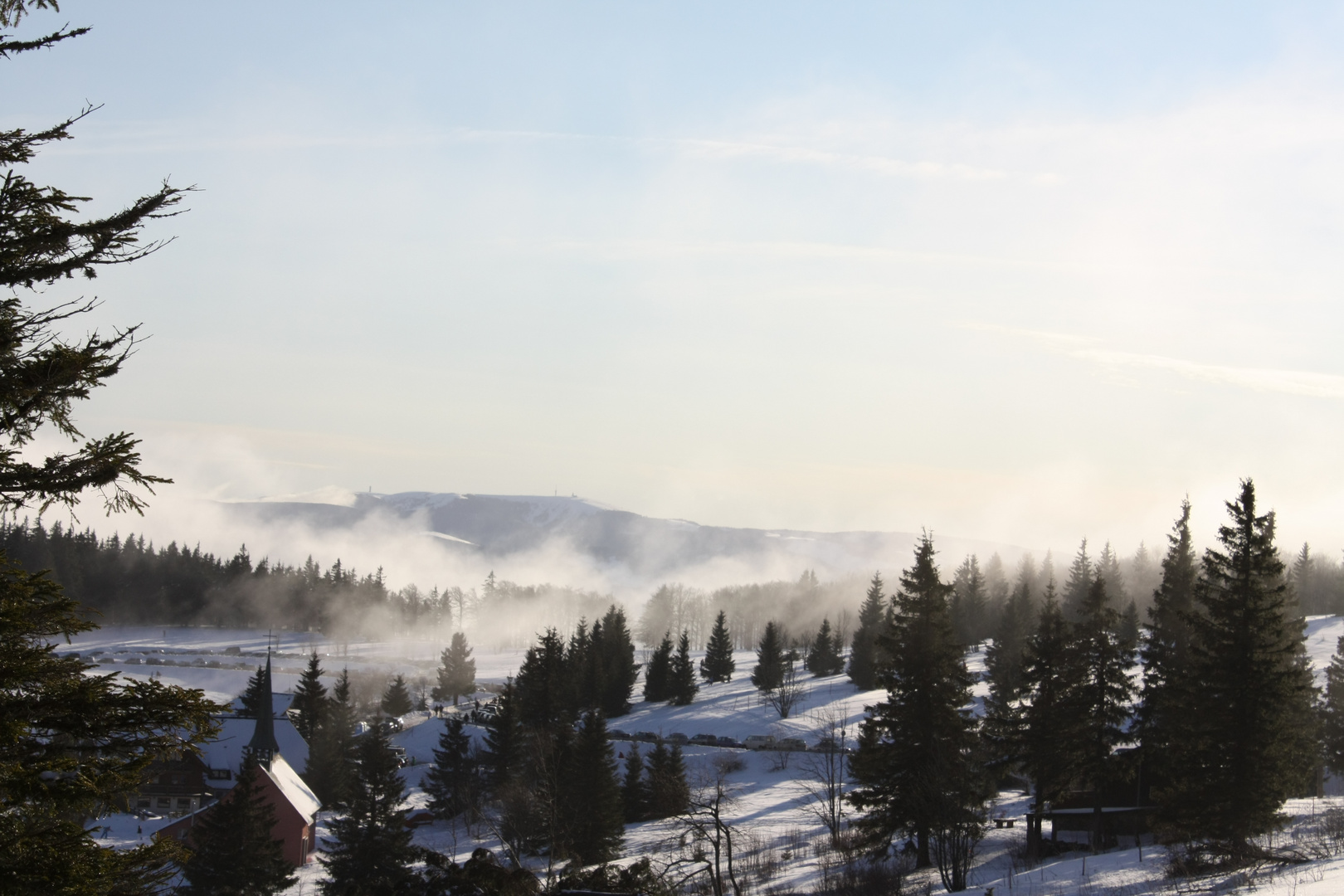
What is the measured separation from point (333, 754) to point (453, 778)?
1125 cm

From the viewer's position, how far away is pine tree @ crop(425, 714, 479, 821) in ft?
210

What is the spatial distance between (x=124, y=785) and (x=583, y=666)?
88.1 metres

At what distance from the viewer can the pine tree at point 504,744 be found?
6519 centimetres

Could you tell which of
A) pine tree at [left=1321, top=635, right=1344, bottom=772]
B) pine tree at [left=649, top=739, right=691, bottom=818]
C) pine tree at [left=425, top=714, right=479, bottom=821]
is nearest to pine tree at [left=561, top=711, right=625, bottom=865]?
pine tree at [left=649, top=739, right=691, bottom=818]

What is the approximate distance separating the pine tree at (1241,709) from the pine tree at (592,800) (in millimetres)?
23966

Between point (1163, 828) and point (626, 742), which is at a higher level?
point (1163, 828)

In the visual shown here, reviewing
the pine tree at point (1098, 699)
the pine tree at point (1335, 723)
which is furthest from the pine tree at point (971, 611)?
the pine tree at point (1098, 699)

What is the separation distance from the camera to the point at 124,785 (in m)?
8.82

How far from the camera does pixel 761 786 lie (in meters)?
65.8

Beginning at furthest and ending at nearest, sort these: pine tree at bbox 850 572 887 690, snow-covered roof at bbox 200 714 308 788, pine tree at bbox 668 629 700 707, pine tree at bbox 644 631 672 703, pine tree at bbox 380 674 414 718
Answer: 1. pine tree at bbox 644 631 672 703
2. pine tree at bbox 668 629 700 707
3. pine tree at bbox 850 572 887 690
4. pine tree at bbox 380 674 414 718
5. snow-covered roof at bbox 200 714 308 788

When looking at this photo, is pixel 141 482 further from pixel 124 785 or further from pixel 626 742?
pixel 626 742

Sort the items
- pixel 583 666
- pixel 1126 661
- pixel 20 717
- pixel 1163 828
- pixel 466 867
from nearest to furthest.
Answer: pixel 20 717
pixel 466 867
pixel 1163 828
pixel 1126 661
pixel 583 666

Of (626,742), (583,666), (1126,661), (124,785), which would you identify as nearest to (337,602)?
(583,666)

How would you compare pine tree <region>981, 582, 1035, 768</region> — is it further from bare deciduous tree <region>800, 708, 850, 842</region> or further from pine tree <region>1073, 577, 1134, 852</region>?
bare deciduous tree <region>800, 708, 850, 842</region>
